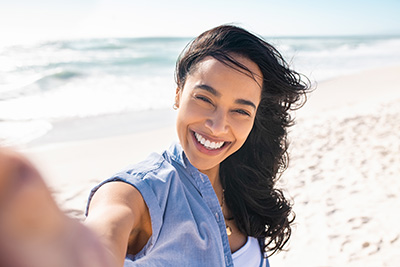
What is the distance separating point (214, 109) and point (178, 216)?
54cm

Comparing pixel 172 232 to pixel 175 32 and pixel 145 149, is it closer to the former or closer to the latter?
pixel 145 149

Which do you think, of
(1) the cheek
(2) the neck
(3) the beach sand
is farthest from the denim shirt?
(3) the beach sand

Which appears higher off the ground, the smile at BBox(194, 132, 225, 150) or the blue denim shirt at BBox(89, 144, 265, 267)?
the smile at BBox(194, 132, 225, 150)

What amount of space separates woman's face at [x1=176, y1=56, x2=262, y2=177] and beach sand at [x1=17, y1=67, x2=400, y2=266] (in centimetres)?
77

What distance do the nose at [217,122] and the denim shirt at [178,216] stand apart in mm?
213

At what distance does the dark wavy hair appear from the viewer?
193cm

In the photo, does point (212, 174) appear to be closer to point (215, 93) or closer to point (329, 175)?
point (215, 93)

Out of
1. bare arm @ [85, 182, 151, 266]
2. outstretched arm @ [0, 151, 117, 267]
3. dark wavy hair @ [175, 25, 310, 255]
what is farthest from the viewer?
dark wavy hair @ [175, 25, 310, 255]

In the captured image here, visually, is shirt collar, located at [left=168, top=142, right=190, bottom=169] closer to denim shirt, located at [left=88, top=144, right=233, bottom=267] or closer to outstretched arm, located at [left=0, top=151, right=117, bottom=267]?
denim shirt, located at [left=88, top=144, right=233, bottom=267]

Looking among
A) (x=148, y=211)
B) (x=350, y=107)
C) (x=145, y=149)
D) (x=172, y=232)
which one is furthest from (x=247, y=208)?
(x=350, y=107)

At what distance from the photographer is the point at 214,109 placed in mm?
1807

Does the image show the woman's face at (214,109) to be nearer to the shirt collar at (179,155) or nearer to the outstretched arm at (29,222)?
the shirt collar at (179,155)

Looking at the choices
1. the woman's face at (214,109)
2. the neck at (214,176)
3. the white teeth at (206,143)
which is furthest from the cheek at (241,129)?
the neck at (214,176)

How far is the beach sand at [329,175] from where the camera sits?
3.53 metres
